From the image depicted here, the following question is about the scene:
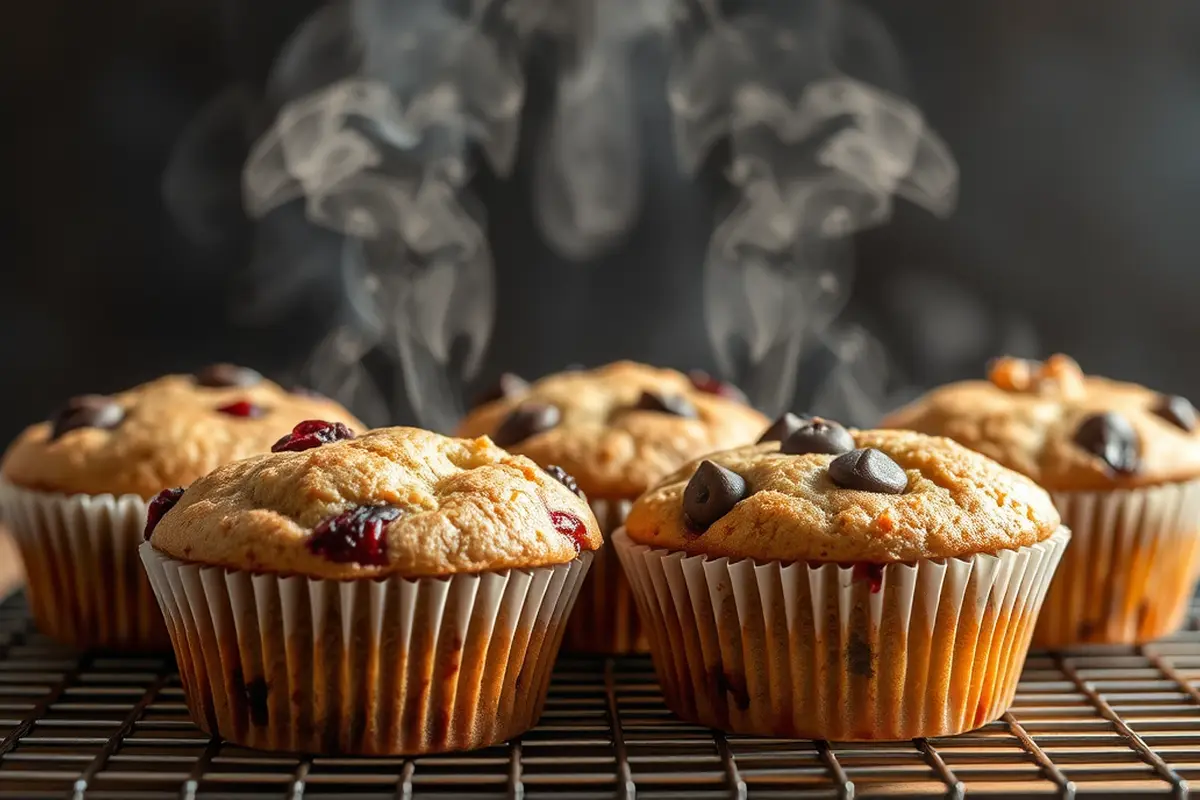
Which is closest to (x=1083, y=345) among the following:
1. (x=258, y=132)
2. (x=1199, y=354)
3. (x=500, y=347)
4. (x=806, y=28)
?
(x=1199, y=354)

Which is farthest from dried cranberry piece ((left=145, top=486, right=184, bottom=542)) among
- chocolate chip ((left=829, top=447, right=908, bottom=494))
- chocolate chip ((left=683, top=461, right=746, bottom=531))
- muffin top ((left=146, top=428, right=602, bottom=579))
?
chocolate chip ((left=829, top=447, right=908, bottom=494))

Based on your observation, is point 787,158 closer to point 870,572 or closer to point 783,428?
point 783,428

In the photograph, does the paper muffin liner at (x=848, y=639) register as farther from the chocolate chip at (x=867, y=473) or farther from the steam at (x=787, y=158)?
the steam at (x=787, y=158)

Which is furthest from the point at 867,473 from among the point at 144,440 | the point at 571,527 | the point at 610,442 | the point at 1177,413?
the point at 144,440

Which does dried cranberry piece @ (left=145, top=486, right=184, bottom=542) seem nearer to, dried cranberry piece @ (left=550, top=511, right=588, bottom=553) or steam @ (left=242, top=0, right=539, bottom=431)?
dried cranberry piece @ (left=550, top=511, right=588, bottom=553)

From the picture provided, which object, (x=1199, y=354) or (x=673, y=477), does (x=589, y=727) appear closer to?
(x=673, y=477)

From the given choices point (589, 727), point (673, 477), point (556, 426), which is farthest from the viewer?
point (556, 426)
